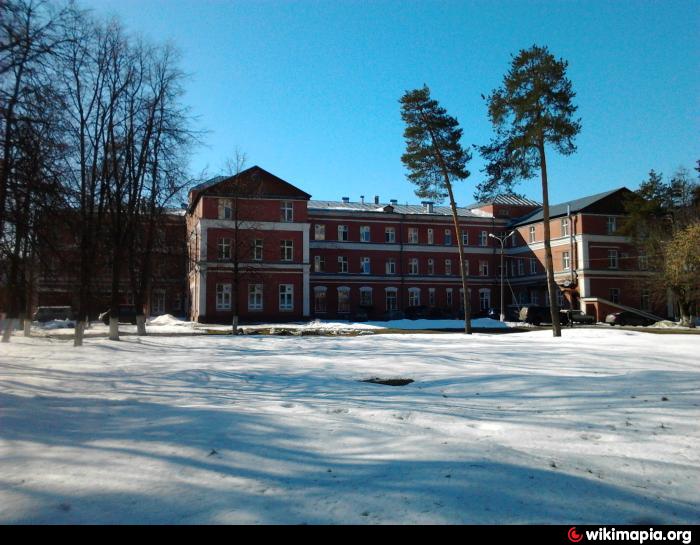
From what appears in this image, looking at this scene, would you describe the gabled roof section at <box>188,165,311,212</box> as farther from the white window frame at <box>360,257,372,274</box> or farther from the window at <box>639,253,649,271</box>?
the window at <box>639,253,649,271</box>

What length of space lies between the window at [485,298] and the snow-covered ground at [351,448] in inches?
1928

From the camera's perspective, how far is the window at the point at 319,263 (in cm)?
5556

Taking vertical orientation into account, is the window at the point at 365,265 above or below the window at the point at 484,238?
below

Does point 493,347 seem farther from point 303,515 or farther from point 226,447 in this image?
point 303,515

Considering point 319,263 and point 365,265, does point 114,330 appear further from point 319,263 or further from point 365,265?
point 365,265

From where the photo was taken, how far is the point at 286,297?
44.8 m

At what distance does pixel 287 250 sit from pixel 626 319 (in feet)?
96.6

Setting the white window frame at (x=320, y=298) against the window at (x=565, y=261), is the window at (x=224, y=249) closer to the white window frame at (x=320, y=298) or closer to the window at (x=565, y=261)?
the white window frame at (x=320, y=298)

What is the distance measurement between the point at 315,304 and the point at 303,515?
167ft

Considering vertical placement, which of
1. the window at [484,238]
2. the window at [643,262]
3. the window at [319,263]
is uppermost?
the window at [484,238]

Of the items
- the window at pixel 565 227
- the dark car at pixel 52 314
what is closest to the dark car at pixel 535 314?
the window at pixel 565 227

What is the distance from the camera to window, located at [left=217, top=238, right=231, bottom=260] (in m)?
38.8

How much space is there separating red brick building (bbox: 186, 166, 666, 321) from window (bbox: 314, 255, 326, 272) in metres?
0.11

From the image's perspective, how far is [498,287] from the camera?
6088 centimetres
